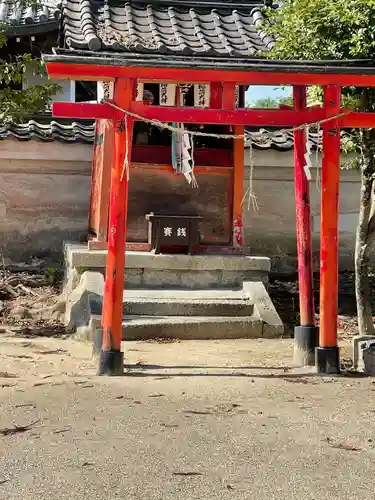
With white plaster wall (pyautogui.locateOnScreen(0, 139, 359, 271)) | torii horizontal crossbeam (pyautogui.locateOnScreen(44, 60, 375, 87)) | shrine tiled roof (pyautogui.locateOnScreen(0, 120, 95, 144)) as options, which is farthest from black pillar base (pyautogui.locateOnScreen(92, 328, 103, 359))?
shrine tiled roof (pyautogui.locateOnScreen(0, 120, 95, 144))

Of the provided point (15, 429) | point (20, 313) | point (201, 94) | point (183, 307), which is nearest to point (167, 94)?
point (201, 94)

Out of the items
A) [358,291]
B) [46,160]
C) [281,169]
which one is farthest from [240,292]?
[46,160]

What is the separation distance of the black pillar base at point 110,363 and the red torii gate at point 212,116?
0.03 feet

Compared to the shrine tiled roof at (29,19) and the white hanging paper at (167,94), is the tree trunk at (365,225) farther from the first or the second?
the shrine tiled roof at (29,19)

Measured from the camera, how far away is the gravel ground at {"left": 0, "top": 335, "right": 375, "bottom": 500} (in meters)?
4.14

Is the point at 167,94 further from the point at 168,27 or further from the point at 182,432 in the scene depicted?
the point at 182,432

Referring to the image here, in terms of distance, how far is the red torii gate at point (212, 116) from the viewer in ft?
23.1

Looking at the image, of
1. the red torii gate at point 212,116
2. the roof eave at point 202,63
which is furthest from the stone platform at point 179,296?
the roof eave at point 202,63

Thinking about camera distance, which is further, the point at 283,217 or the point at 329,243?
the point at 283,217

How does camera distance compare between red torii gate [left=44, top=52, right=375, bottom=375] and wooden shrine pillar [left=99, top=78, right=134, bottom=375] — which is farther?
wooden shrine pillar [left=99, top=78, right=134, bottom=375]

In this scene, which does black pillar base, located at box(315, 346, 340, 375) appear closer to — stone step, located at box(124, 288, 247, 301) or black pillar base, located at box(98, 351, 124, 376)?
black pillar base, located at box(98, 351, 124, 376)

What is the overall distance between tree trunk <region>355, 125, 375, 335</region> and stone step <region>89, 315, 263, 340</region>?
1.73 metres

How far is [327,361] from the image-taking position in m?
7.50

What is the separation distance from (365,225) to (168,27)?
5.76 meters
